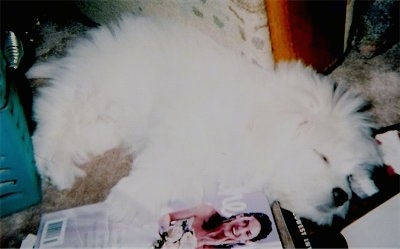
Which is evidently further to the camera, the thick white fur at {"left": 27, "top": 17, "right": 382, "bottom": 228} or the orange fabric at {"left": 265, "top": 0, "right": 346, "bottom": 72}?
the orange fabric at {"left": 265, "top": 0, "right": 346, "bottom": 72}

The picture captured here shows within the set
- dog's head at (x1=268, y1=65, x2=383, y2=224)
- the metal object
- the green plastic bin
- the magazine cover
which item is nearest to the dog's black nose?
dog's head at (x1=268, y1=65, x2=383, y2=224)

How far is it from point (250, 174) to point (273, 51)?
Answer: 42 cm

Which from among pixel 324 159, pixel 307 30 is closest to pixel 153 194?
pixel 324 159

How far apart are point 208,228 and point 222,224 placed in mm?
40

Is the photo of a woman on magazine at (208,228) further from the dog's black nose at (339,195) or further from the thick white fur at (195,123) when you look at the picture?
the dog's black nose at (339,195)

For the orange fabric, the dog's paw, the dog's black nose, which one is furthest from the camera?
the dog's paw

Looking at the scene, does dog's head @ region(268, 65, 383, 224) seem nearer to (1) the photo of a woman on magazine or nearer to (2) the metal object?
(1) the photo of a woman on magazine

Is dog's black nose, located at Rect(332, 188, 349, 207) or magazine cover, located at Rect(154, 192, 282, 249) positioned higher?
dog's black nose, located at Rect(332, 188, 349, 207)

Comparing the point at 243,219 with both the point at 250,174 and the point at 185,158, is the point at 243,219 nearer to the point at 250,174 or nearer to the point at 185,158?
the point at 250,174

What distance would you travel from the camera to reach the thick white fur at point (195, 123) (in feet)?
3.22

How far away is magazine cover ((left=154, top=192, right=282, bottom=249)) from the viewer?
Answer: 0.98 metres

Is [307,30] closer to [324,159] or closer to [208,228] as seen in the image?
[324,159]

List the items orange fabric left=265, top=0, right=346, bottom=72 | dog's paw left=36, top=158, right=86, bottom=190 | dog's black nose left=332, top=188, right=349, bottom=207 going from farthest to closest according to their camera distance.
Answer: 1. dog's paw left=36, top=158, right=86, bottom=190
2. orange fabric left=265, top=0, right=346, bottom=72
3. dog's black nose left=332, top=188, right=349, bottom=207

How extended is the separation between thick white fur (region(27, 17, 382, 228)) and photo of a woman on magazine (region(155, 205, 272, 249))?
0.17ft
